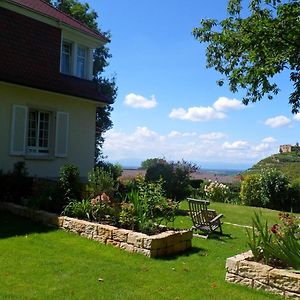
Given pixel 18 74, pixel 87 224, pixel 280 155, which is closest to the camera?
pixel 87 224

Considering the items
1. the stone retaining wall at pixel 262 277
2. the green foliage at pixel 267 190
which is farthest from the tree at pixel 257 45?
the stone retaining wall at pixel 262 277

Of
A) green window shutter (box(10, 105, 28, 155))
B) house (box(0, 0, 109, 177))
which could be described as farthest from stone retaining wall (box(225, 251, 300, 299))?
green window shutter (box(10, 105, 28, 155))

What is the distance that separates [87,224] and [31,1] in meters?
11.1

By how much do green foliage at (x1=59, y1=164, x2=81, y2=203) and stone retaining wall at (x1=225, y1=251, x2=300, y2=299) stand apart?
513 centimetres

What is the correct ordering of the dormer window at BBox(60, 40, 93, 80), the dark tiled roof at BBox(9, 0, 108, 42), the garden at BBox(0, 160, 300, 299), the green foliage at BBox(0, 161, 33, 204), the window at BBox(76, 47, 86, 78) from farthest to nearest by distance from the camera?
1. the window at BBox(76, 47, 86, 78)
2. the dormer window at BBox(60, 40, 93, 80)
3. the dark tiled roof at BBox(9, 0, 108, 42)
4. the green foliage at BBox(0, 161, 33, 204)
5. the garden at BBox(0, 160, 300, 299)

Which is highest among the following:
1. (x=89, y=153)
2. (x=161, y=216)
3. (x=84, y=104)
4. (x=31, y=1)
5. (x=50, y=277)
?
(x=31, y=1)

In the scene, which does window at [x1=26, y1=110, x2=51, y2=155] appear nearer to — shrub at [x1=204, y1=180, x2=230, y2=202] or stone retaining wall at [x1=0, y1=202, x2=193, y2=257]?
stone retaining wall at [x1=0, y1=202, x2=193, y2=257]

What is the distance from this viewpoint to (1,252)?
6.78 meters

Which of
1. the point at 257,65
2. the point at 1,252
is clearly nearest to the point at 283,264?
the point at 1,252

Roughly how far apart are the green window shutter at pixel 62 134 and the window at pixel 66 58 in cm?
226

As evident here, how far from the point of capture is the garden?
5.49 metres

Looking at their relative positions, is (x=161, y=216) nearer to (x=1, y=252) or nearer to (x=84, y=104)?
(x=1, y=252)

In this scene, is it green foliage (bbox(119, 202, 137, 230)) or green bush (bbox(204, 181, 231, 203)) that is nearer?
green foliage (bbox(119, 202, 137, 230))

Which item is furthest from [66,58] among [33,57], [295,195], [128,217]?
[295,195]
